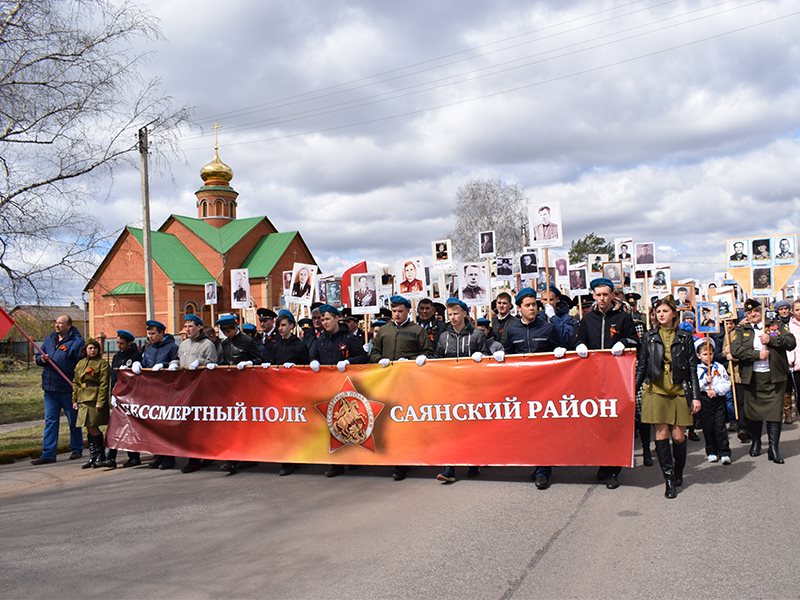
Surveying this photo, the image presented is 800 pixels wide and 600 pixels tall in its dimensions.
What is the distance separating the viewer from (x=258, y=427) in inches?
314

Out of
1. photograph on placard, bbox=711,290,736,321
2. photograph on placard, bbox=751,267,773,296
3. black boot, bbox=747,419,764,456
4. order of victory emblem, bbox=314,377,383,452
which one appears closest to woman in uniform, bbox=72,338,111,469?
order of victory emblem, bbox=314,377,383,452

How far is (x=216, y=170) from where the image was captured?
5394 centimetres

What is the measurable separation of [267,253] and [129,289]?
11630 mm

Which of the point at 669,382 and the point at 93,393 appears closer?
the point at 669,382

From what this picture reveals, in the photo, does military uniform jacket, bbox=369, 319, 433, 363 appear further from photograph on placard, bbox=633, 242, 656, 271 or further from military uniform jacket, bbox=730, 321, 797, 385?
photograph on placard, bbox=633, 242, 656, 271

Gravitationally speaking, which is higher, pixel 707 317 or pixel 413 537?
pixel 707 317

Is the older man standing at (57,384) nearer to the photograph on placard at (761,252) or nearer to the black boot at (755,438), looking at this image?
the black boot at (755,438)

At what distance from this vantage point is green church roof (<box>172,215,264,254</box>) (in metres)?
52.0

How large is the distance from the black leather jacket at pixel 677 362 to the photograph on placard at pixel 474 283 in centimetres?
598

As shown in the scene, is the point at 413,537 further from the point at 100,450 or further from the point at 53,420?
the point at 53,420

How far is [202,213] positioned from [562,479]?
5338 centimetres

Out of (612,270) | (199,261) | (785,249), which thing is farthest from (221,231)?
(785,249)

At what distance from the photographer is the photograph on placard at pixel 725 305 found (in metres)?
10.2

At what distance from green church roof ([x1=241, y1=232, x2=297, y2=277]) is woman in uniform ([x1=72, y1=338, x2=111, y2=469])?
42.4 meters
